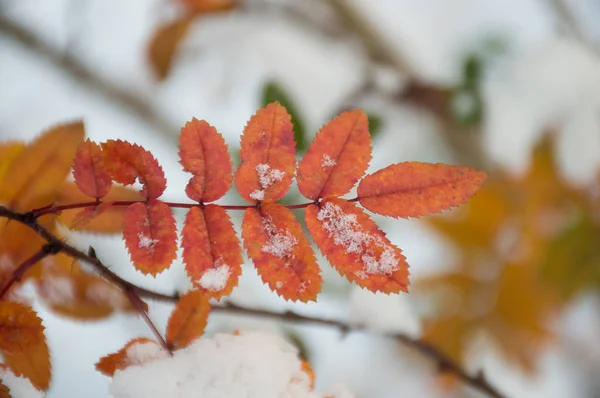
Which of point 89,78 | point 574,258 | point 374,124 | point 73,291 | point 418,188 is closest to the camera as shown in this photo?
point 418,188

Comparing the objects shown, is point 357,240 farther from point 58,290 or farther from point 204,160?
point 58,290

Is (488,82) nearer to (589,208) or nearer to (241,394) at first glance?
(589,208)

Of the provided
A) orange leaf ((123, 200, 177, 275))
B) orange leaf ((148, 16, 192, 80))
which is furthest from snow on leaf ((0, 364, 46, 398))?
orange leaf ((148, 16, 192, 80))

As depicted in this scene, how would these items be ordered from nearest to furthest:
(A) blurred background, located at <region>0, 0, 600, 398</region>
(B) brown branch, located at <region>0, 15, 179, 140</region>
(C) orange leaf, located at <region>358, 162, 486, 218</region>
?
(C) orange leaf, located at <region>358, 162, 486, 218</region>, (A) blurred background, located at <region>0, 0, 600, 398</region>, (B) brown branch, located at <region>0, 15, 179, 140</region>

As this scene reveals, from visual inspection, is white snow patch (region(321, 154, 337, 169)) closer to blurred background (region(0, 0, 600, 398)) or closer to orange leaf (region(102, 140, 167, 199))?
orange leaf (region(102, 140, 167, 199))

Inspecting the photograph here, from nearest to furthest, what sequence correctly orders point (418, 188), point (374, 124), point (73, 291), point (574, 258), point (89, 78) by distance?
point (418, 188)
point (73, 291)
point (374, 124)
point (574, 258)
point (89, 78)

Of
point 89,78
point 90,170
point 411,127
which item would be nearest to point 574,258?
point 411,127

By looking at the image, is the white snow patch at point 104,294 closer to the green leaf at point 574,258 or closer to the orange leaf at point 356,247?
the orange leaf at point 356,247
